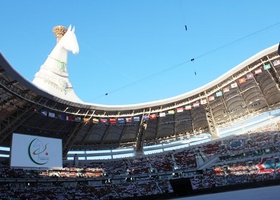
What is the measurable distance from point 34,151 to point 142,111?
855 inches

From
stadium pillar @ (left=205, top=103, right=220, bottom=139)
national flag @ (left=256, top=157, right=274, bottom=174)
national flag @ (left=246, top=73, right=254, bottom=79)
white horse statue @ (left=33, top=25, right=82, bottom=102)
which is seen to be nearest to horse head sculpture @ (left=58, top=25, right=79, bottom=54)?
white horse statue @ (left=33, top=25, right=82, bottom=102)

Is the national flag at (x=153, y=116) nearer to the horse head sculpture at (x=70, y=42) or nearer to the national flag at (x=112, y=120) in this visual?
the national flag at (x=112, y=120)

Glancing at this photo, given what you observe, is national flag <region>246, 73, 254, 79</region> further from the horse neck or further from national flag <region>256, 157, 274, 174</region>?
the horse neck

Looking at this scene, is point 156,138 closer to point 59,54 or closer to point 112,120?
point 112,120

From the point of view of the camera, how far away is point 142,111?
6156 cm

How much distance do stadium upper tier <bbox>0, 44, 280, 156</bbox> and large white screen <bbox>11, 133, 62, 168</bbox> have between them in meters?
3.07

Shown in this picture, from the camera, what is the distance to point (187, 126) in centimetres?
7081

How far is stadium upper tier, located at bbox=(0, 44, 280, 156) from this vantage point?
161 feet

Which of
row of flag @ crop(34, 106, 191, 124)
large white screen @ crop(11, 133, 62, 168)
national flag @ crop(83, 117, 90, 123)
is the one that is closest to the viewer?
large white screen @ crop(11, 133, 62, 168)

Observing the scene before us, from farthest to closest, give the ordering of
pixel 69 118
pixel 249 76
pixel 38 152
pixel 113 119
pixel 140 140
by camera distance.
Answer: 1. pixel 140 140
2. pixel 113 119
3. pixel 69 118
4. pixel 38 152
5. pixel 249 76

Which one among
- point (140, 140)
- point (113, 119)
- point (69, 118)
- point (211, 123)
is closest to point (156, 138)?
point (140, 140)

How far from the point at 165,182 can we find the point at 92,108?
19982mm

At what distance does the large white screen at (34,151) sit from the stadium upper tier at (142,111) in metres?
3.07

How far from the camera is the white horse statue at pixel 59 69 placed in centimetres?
6675
